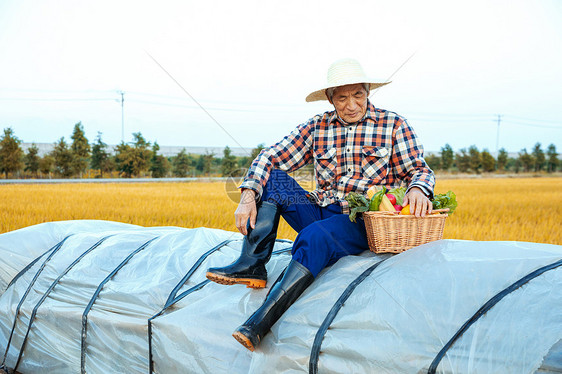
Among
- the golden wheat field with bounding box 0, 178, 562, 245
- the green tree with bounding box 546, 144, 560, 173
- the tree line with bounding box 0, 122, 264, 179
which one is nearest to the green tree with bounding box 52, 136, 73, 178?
the tree line with bounding box 0, 122, 264, 179

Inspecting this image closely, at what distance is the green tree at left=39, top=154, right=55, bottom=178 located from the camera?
1722 centimetres

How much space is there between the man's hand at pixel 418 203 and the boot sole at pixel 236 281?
2.86 feet

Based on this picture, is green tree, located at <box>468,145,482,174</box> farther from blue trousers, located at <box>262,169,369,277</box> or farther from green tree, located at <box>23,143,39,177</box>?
blue trousers, located at <box>262,169,369,277</box>

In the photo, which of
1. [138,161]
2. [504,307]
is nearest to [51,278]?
[504,307]

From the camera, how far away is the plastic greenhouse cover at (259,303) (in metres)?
1.72

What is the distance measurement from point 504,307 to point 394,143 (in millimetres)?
1078

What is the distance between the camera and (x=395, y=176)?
260 cm

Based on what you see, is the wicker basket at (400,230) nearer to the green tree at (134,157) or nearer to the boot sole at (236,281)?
the boot sole at (236,281)

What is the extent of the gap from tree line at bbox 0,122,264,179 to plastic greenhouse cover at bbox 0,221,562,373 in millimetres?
12508

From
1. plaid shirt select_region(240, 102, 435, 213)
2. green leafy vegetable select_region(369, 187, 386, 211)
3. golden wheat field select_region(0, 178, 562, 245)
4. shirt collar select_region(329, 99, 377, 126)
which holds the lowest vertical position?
golden wheat field select_region(0, 178, 562, 245)

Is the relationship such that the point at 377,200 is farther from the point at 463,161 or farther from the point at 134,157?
the point at 463,161

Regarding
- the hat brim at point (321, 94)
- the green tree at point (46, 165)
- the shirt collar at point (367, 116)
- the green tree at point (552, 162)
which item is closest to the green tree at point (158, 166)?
the green tree at point (46, 165)

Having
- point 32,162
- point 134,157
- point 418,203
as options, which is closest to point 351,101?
point 418,203

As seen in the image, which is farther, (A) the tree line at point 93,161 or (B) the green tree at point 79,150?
(B) the green tree at point 79,150
